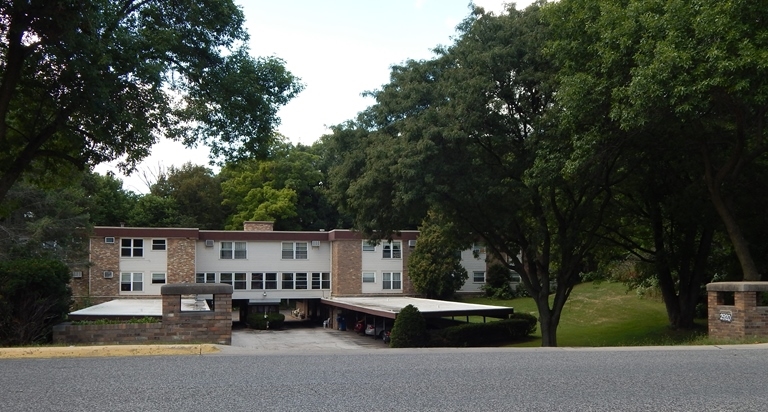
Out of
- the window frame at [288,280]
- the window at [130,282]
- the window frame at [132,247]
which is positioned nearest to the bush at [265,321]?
the window frame at [288,280]

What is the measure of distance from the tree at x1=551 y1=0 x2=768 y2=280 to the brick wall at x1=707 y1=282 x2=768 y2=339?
11.1 ft

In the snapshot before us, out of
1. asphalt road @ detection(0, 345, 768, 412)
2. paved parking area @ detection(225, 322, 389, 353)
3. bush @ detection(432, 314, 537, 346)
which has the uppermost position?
asphalt road @ detection(0, 345, 768, 412)

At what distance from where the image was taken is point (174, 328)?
13852 mm

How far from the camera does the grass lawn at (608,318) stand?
28.5 meters

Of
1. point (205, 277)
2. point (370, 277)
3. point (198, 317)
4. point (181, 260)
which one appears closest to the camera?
point (198, 317)

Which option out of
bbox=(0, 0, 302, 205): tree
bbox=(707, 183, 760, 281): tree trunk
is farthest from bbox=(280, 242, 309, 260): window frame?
bbox=(707, 183, 760, 281): tree trunk

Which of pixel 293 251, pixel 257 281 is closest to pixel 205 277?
pixel 257 281

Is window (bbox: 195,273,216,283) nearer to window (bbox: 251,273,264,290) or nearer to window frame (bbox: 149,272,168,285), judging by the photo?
window frame (bbox: 149,272,168,285)

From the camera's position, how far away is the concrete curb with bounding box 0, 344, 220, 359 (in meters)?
11.1

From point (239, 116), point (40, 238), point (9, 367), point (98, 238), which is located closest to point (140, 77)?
point (239, 116)

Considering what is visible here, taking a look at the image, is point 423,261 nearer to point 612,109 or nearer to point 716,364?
point 612,109

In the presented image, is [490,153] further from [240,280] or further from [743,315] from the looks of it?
[240,280]

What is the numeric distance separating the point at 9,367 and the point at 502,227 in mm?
17045

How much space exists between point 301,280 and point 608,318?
69.1 feet
